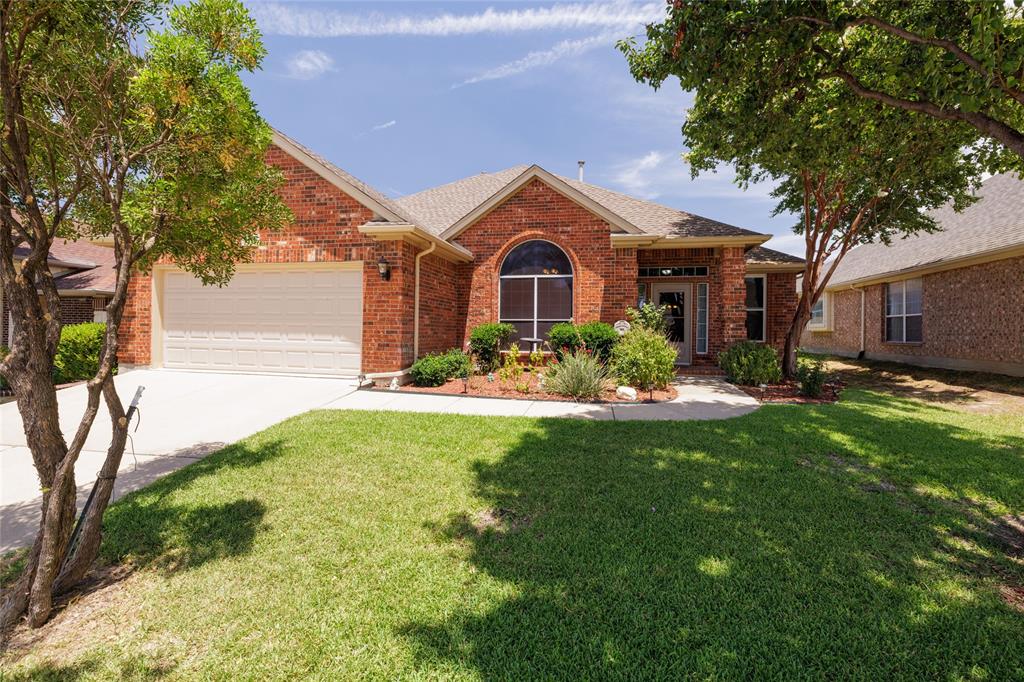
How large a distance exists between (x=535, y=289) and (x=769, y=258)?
7.95 meters

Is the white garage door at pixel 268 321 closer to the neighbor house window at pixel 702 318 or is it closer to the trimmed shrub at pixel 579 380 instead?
the trimmed shrub at pixel 579 380

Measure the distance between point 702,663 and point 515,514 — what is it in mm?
1829

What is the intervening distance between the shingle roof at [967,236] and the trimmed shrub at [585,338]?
1098cm

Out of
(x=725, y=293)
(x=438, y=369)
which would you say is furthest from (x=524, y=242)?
(x=725, y=293)

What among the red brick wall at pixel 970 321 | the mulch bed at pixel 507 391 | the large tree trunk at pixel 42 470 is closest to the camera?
the large tree trunk at pixel 42 470

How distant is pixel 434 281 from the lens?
A: 11.4 meters

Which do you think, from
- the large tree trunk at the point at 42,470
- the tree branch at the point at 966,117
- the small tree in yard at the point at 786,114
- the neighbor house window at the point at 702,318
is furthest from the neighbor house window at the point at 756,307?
the large tree trunk at the point at 42,470

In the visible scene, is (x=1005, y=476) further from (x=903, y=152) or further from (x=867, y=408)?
(x=903, y=152)

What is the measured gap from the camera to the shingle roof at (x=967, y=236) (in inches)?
503

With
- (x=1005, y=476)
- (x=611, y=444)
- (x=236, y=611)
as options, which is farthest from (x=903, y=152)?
→ (x=236, y=611)

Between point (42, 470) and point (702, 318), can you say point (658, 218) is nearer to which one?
point (702, 318)

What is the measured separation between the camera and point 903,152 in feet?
29.6

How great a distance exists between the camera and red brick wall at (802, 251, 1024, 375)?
12.0 metres

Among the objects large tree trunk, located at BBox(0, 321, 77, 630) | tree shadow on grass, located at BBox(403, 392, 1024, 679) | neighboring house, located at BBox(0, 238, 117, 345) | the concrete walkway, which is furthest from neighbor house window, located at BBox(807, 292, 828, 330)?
neighboring house, located at BBox(0, 238, 117, 345)
